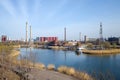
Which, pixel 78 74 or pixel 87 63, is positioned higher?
pixel 78 74

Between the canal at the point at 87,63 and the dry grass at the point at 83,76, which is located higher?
the dry grass at the point at 83,76

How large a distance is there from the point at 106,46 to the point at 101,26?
385 inches

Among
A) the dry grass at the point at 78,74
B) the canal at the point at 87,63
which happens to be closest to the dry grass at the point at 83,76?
the dry grass at the point at 78,74

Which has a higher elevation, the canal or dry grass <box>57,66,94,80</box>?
dry grass <box>57,66,94,80</box>

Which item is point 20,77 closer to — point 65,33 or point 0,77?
point 0,77

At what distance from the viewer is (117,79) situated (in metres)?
22.7

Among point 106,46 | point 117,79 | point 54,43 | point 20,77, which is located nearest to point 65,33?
point 54,43

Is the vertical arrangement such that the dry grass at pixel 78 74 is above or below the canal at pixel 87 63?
above

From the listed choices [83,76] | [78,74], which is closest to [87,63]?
[78,74]

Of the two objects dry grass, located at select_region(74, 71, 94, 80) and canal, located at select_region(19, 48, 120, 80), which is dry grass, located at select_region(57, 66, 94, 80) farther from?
canal, located at select_region(19, 48, 120, 80)

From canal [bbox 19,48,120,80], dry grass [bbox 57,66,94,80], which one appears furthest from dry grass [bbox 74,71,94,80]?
canal [bbox 19,48,120,80]

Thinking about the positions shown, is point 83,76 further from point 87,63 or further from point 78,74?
point 87,63

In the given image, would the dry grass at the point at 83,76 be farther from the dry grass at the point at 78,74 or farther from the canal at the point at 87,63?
the canal at the point at 87,63

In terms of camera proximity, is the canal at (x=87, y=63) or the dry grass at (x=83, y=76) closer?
the dry grass at (x=83, y=76)
